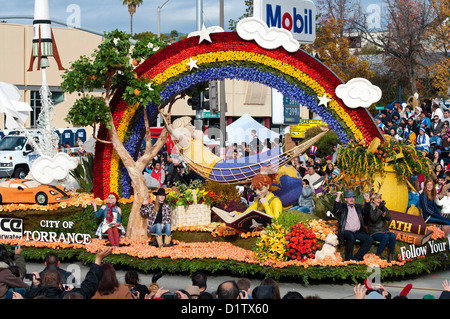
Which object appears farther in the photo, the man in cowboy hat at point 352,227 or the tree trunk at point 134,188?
the tree trunk at point 134,188

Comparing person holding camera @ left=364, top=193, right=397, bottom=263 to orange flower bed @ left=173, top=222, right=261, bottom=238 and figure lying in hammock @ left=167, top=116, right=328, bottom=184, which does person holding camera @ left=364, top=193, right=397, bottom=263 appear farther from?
figure lying in hammock @ left=167, top=116, right=328, bottom=184

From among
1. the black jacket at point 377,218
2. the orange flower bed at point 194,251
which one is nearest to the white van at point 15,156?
the orange flower bed at point 194,251

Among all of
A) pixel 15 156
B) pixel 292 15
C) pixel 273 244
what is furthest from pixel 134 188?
pixel 15 156

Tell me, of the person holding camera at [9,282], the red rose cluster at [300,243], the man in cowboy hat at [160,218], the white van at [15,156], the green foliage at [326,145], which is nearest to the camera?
the person holding camera at [9,282]

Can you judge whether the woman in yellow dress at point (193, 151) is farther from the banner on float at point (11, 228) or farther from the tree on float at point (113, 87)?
the banner on float at point (11, 228)

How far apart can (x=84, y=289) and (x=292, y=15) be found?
11.7 meters

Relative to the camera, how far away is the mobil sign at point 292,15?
51.4 feet

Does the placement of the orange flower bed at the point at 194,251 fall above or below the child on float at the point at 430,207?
below

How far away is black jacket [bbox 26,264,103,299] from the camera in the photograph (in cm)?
611

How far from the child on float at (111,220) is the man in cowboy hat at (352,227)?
14.3 feet

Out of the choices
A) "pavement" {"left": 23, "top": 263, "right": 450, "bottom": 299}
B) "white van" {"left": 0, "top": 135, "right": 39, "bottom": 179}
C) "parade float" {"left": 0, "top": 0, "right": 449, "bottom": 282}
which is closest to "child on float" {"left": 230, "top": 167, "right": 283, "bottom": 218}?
"parade float" {"left": 0, "top": 0, "right": 449, "bottom": 282}

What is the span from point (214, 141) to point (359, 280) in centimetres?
1500
